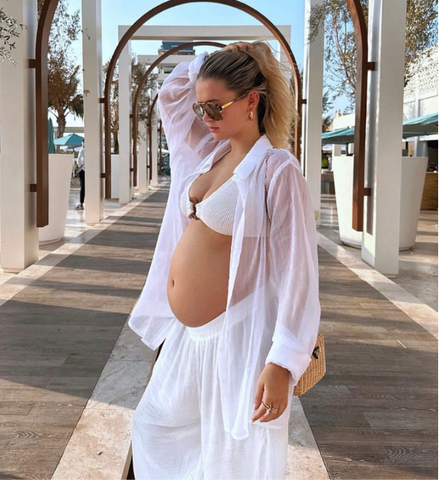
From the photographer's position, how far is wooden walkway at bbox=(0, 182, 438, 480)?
8.50ft

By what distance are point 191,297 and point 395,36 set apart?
Answer: 239 inches

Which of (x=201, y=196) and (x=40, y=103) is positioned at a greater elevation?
(x=40, y=103)

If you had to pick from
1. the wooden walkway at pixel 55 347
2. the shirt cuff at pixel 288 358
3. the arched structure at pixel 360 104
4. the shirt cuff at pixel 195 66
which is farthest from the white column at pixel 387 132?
the shirt cuff at pixel 288 358

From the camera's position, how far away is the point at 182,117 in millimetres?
1957

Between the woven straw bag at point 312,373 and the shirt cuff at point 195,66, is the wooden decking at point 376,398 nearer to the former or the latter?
the woven straw bag at point 312,373

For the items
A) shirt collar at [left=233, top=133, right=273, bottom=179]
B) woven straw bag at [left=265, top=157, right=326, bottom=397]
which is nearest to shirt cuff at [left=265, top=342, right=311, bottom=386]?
woven straw bag at [left=265, top=157, right=326, bottom=397]

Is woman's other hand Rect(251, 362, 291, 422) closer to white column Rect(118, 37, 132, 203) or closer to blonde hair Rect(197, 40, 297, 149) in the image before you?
blonde hair Rect(197, 40, 297, 149)

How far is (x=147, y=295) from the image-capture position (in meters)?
1.97

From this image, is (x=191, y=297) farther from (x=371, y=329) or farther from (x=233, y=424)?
(x=371, y=329)

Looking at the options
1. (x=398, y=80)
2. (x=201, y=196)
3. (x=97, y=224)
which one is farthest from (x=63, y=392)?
(x=97, y=224)

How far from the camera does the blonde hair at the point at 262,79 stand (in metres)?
1.59

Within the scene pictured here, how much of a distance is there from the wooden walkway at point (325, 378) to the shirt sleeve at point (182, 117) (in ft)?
4.76

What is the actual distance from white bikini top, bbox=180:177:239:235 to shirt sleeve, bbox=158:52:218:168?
0.41 metres

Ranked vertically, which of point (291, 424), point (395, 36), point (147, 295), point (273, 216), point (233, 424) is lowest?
point (291, 424)
